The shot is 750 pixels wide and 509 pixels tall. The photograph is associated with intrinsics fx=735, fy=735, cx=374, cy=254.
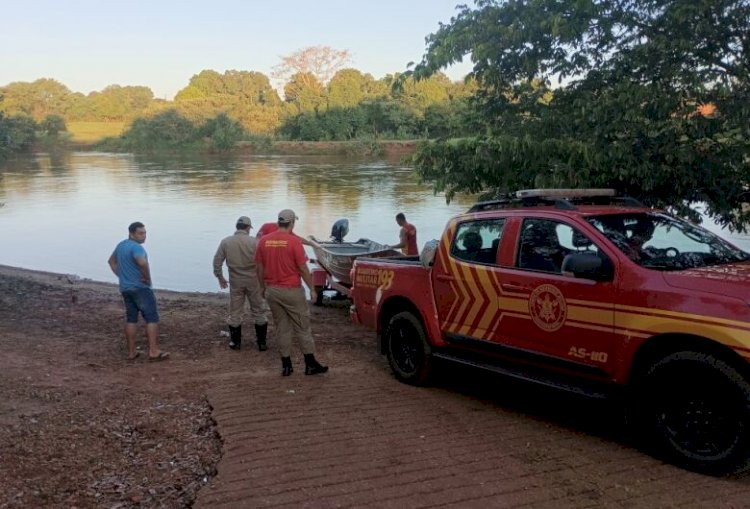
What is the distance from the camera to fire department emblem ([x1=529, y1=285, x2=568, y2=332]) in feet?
17.6

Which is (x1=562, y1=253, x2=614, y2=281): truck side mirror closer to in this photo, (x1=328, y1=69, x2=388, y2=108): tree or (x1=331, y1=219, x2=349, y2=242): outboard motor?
(x1=331, y1=219, x2=349, y2=242): outboard motor

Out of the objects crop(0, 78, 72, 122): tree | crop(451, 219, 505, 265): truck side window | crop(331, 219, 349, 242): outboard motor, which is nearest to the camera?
crop(451, 219, 505, 265): truck side window

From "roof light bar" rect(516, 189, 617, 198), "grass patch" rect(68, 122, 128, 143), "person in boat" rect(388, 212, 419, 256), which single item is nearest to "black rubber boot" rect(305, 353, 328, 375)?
"roof light bar" rect(516, 189, 617, 198)

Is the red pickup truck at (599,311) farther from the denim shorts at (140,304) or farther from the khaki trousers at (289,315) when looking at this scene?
the denim shorts at (140,304)

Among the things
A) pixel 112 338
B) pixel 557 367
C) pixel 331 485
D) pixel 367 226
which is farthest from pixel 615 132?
pixel 367 226

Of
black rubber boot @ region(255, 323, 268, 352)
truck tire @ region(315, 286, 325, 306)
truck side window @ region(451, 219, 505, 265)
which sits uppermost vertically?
truck side window @ region(451, 219, 505, 265)

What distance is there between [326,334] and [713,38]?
19.6 ft

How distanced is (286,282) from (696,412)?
12.7ft

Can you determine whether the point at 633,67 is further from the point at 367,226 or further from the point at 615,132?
the point at 367,226

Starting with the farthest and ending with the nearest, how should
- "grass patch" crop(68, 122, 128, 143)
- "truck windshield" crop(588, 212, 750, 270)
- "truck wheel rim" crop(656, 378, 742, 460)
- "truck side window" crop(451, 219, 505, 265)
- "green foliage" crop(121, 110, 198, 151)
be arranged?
"grass patch" crop(68, 122, 128, 143) → "green foliage" crop(121, 110, 198, 151) → "truck side window" crop(451, 219, 505, 265) → "truck windshield" crop(588, 212, 750, 270) → "truck wheel rim" crop(656, 378, 742, 460)

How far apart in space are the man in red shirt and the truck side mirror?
2.81m

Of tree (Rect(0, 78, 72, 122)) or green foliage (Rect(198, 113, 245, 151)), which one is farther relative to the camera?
tree (Rect(0, 78, 72, 122))

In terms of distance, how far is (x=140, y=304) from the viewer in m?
8.27

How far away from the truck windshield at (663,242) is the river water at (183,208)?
1433 centimetres
